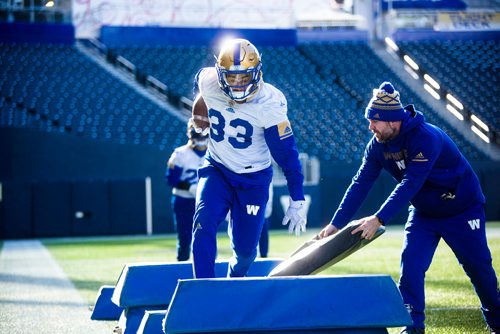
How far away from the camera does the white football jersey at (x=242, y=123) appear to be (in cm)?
622

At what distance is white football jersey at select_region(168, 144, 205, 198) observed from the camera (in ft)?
34.6

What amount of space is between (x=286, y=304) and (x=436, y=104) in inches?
890

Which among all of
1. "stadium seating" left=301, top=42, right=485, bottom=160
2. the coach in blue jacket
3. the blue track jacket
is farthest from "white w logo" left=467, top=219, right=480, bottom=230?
"stadium seating" left=301, top=42, right=485, bottom=160

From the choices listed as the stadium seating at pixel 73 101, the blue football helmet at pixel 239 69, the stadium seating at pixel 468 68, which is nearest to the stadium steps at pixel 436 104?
the stadium seating at pixel 468 68

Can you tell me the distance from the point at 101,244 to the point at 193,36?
34.3 ft

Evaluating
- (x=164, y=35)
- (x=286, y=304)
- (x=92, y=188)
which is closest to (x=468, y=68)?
(x=164, y=35)

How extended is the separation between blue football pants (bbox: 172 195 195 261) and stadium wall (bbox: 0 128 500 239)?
11518 millimetres

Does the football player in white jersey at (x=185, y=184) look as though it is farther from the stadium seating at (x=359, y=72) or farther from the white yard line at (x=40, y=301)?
the stadium seating at (x=359, y=72)

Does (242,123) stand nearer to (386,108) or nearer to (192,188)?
(386,108)

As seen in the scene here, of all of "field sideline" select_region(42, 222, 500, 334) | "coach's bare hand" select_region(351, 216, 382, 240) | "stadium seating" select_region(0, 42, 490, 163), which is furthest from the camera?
"stadium seating" select_region(0, 42, 490, 163)

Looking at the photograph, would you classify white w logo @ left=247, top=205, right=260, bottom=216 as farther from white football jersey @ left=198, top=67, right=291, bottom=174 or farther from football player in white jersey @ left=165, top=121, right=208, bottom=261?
football player in white jersey @ left=165, top=121, right=208, bottom=261

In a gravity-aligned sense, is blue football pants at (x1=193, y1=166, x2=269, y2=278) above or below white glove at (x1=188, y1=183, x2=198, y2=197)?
above

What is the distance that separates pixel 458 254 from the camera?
6223 millimetres

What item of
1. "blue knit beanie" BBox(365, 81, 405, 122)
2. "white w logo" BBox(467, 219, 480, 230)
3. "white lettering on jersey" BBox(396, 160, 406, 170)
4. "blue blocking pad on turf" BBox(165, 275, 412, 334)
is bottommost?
"blue blocking pad on turf" BBox(165, 275, 412, 334)
